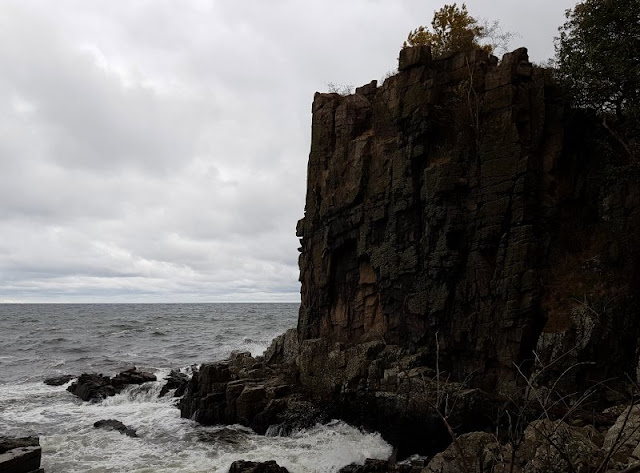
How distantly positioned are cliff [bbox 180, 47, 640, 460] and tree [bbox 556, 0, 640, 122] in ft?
3.01

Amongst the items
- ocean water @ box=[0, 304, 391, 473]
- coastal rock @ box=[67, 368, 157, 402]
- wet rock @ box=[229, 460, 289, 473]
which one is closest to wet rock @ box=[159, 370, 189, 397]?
ocean water @ box=[0, 304, 391, 473]

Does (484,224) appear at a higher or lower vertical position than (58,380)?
higher

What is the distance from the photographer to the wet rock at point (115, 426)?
23625 millimetres

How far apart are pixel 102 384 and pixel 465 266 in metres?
26.1

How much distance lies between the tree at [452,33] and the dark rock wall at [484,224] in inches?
96.9

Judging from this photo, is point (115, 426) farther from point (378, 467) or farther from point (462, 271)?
point (462, 271)

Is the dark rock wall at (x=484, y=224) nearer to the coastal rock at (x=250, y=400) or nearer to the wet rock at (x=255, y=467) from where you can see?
the coastal rock at (x=250, y=400)

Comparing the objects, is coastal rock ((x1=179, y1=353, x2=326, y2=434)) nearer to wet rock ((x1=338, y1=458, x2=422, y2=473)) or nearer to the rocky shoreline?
the rocky shoreline

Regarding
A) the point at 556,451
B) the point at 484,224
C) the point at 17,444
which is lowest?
the point at 17,444

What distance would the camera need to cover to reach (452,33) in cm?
2773

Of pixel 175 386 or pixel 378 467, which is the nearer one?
pixel 378 467

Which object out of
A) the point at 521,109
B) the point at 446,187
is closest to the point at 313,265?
the point at 446,187

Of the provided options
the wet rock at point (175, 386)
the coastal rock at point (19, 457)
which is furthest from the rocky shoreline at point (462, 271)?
the coastal rock at point (19, 457)

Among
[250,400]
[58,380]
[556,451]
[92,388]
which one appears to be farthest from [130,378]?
[556,451]
